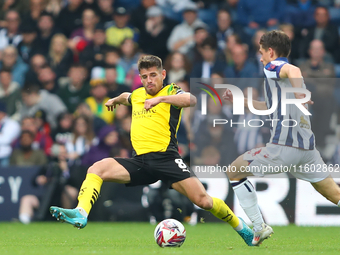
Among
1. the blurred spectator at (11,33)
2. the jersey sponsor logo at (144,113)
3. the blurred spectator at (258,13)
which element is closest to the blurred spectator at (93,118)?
the blurred spectator at (11,33)

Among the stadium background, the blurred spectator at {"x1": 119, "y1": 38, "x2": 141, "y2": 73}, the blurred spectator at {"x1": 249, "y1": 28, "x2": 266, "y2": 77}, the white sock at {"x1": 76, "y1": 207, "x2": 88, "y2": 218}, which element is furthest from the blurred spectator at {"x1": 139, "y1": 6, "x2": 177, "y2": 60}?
the white sock at {"x1": 76, "y1": 207, "x2": 88, "y2": 218}

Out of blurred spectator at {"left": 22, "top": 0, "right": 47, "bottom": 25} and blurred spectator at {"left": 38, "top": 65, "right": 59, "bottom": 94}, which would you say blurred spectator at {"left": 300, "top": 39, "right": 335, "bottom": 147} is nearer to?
blurred spectator at {"left": 38, "top": 65, "right": 59, "bottom": 94}

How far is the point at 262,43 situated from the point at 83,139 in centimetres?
618

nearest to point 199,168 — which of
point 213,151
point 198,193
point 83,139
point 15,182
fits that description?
point 213,151

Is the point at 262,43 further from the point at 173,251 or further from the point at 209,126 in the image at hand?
the point at 209,126

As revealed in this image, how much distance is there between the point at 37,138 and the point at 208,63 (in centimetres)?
Result: 392

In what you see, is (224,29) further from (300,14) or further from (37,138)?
(37,138)

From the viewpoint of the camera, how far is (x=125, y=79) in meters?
13.2

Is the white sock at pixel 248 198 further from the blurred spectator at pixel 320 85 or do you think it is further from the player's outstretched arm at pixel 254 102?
the blurred spectator at pixel 320 85

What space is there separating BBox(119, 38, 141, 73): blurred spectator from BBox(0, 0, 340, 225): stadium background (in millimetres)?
28

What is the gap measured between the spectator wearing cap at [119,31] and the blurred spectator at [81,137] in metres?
2.85

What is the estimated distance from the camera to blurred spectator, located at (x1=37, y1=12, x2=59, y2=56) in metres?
14.3

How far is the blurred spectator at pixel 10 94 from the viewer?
42.5ft

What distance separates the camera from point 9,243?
281 inches
